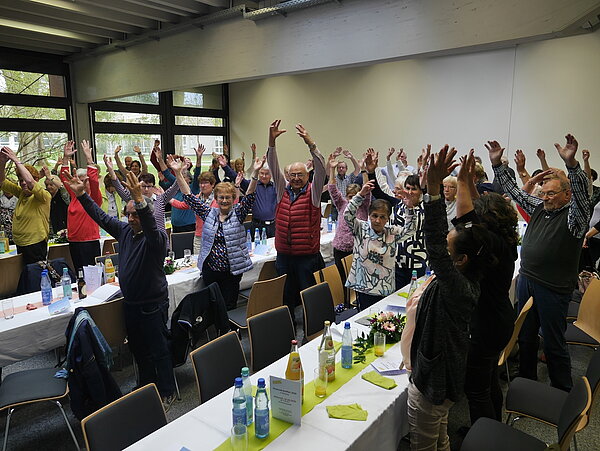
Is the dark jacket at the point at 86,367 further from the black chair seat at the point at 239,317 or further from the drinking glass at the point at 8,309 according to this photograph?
the black chair seat at the point at 239,317

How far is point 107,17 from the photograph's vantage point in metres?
6.85

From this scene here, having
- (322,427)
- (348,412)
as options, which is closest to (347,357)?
(348,412)

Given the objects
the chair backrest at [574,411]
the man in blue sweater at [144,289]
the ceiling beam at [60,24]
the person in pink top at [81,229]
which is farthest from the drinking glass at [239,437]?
the ceiling beam at [60,24]

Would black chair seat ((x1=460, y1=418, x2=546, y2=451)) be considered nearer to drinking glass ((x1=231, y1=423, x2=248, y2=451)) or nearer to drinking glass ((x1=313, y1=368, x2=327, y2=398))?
drinking glass ((x1=313, y1=368, x2=327, y2=398))

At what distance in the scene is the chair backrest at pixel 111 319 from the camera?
312cm

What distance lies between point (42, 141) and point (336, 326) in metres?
9.65

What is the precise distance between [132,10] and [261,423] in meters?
6.83

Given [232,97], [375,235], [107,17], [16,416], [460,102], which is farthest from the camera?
[232,97]

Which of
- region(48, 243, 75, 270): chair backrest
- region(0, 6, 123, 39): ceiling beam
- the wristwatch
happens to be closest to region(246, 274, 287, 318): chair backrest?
the wristwatch

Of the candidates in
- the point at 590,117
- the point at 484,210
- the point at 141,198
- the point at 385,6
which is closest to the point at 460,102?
the point at 590,117

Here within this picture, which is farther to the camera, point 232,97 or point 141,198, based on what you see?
point 232,97

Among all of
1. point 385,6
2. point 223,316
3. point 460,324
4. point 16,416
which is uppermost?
point 385,6

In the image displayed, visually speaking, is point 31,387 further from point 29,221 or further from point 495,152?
point 495,152

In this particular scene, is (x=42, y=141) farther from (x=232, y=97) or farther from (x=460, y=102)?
(x=460, y=102)
